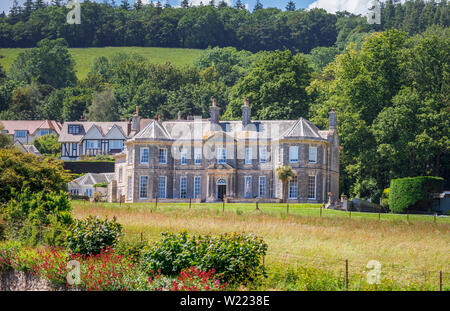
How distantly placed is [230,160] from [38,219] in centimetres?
3522

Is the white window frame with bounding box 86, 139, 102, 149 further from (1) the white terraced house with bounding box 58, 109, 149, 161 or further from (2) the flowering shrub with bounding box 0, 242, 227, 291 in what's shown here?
(2) the flowering shrub with bounding box 0, 242, 227, 291

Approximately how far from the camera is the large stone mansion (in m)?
63.2

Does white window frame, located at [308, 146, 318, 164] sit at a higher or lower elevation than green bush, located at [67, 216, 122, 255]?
higher

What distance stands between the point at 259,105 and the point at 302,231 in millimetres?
46452

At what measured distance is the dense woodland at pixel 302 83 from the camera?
69.6 m

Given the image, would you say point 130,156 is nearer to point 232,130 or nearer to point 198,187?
point 198,187

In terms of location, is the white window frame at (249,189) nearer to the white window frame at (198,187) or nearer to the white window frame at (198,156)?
the white window frame at (198,187)

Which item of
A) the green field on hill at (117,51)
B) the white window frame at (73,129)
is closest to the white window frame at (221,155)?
the white window frame at (73,129)

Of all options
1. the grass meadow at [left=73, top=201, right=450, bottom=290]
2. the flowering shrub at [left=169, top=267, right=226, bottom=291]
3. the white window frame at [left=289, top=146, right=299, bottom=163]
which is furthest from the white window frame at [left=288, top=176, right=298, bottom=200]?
the flowering shrub at [left=169, top=267, right=226, bottom=291]

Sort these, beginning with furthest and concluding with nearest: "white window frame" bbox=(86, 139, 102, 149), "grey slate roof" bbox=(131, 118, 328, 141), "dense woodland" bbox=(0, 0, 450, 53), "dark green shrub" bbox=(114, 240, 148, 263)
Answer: "dense woodland" bbox=(0, 0, 450, 53)
"white window frame" bbox=(86, 139, 102, 149)
"grey slate roof" bbox=(131, 118, 328, 141)
"dark green shrub" bbox=(114, 240, 148, 263)

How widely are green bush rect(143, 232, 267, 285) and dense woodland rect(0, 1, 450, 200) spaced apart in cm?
4593

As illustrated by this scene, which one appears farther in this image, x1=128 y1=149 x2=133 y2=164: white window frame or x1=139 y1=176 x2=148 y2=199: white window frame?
x1=128 y1=149 x2=133 y2=164: white window frame

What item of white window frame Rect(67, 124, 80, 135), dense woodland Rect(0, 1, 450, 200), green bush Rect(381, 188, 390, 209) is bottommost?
green bush Rect(381, 188, 390, 209)
